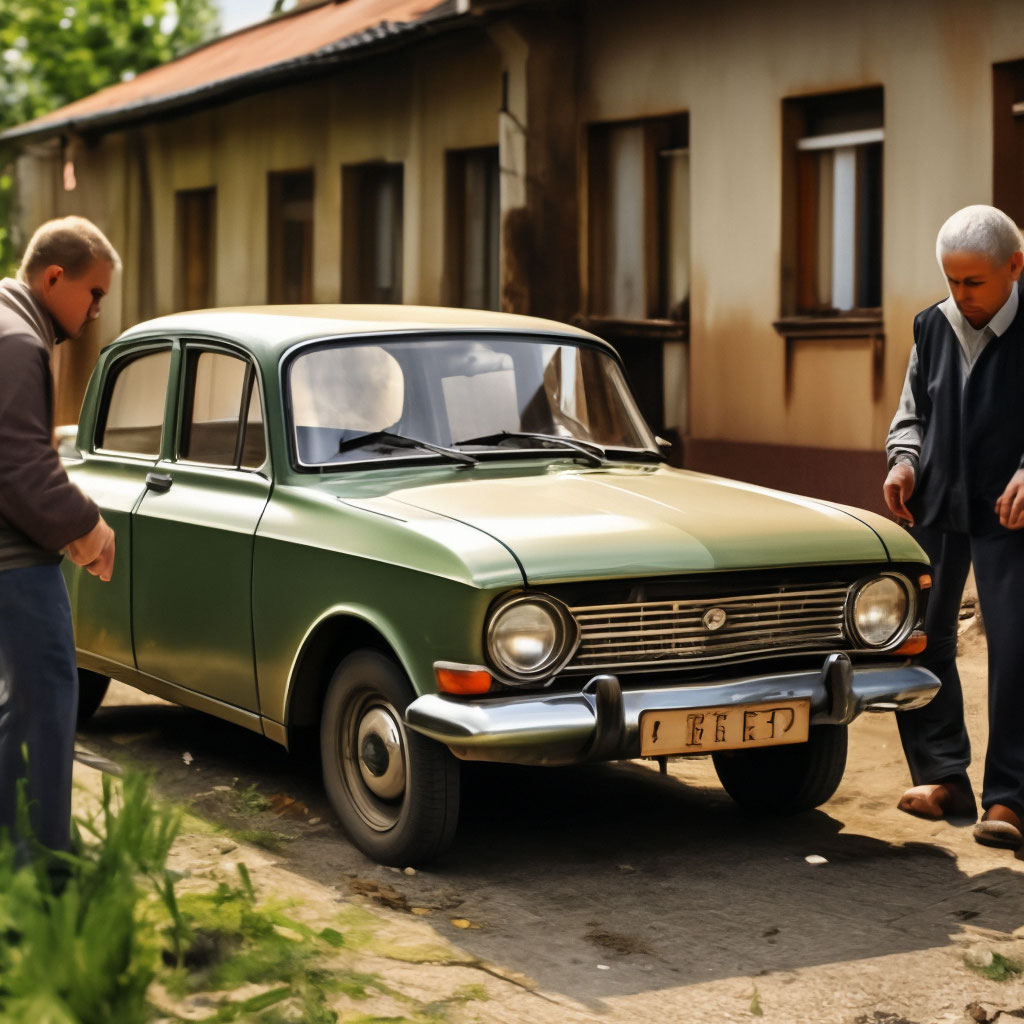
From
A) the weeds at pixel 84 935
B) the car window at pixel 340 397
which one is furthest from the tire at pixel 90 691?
the weeds at pixel 84 935

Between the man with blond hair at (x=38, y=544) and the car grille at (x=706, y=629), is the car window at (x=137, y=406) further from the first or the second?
the man with blond hair at (x=38, y=544)

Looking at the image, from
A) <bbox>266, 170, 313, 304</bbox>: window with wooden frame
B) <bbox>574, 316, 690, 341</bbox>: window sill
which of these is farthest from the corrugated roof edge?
<bbox>574, 316, 690, 341</bbox>: window sill

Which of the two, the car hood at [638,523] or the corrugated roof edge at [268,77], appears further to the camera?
the corrugated roof edge at [268,77]

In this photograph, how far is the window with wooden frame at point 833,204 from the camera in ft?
42.7

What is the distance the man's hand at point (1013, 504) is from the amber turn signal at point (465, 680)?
1.94 meters

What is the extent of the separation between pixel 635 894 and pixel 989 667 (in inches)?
61.6

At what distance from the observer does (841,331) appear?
501 inches

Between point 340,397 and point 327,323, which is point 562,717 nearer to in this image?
point 340,397

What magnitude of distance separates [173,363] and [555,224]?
833cm

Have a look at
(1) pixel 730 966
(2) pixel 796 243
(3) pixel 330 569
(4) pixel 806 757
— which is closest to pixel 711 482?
(4) pixel 806 757

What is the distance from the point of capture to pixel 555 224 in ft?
50.2

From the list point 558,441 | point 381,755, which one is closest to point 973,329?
point 558,441

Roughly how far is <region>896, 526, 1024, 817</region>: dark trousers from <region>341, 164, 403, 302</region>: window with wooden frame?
12.8 meters

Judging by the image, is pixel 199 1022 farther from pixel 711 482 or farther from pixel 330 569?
pixel 711 482
